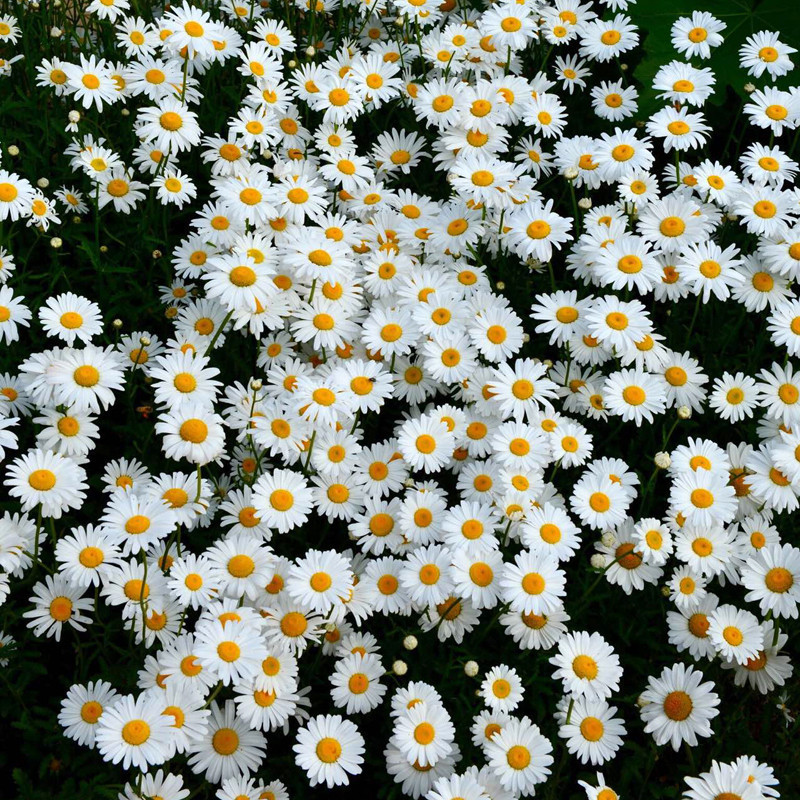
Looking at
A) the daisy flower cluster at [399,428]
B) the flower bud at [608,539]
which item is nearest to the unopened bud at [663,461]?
the daisy flower cluster at [399,428]

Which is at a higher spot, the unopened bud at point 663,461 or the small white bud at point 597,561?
the unopened bud at point 663,461

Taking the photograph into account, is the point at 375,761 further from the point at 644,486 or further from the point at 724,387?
the point at 724,387

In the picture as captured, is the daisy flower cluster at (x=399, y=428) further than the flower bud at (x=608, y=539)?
No

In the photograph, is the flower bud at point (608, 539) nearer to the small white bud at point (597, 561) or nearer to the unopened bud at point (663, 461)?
the small white bud at point (597, 561)

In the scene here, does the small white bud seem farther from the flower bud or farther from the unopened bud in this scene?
the unopened bud

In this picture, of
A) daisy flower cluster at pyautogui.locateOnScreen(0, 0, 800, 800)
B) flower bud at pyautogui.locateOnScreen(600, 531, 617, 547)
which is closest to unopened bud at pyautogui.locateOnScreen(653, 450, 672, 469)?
daisy flower cluster at pyautogui.locateOnScreen(0, 0, 800, 800)

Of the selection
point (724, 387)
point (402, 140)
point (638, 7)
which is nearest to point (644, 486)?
point (724, 387)

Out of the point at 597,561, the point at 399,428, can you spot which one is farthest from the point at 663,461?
the point at 399,428

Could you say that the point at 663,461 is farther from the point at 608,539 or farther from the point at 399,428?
the point at 399,428

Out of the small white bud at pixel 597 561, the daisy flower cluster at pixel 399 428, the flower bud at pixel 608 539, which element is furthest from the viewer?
the flower bud at pixel 608 539
